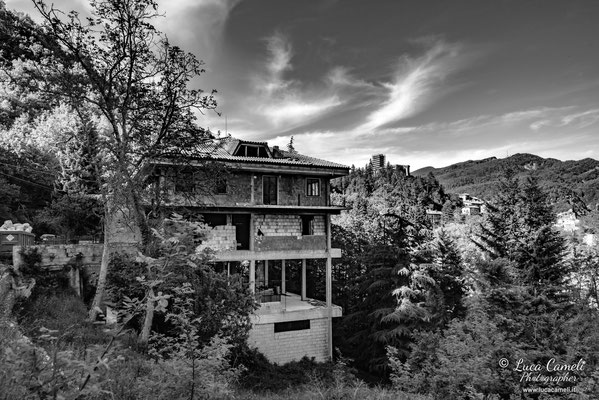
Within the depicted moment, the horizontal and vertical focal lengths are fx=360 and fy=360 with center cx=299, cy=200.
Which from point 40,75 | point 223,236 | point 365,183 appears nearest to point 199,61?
point 40,75

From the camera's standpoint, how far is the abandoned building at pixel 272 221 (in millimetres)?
18047

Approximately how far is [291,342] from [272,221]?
6518 mm

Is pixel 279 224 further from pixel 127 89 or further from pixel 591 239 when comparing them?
pixel 591 239

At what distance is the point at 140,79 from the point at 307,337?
47.7 ft

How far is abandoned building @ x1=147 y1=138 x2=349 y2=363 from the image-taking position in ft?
59.2

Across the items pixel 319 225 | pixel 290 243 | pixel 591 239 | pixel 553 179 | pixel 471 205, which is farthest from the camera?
pixel 471 205

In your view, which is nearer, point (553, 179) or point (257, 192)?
point (257, 192)

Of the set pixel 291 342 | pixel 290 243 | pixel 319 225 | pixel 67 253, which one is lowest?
pixel 291 342

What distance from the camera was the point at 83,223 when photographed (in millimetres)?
22266

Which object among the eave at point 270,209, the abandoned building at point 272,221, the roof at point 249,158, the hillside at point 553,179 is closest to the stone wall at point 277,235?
the abandoned building at point 272,221

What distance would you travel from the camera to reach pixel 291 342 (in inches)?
736

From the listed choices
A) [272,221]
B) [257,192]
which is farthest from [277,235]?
[257,192]

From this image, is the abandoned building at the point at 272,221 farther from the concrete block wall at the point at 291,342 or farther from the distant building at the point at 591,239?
the distant building at the point at 591,239

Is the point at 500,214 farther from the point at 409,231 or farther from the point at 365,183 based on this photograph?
the point at 365,183
